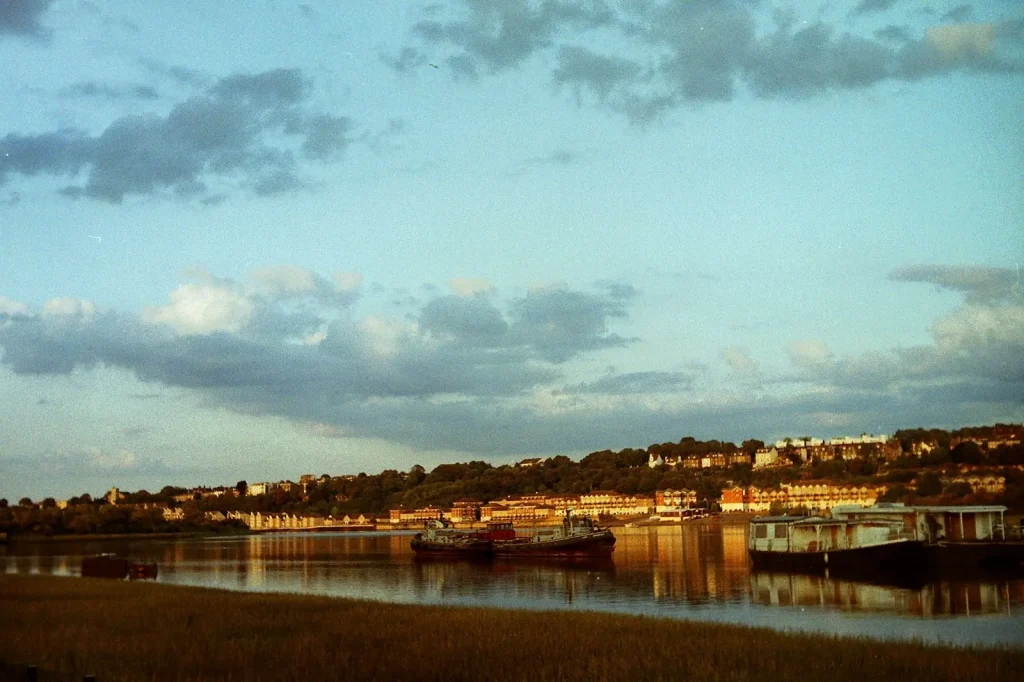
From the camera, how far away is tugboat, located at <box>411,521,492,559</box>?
117188mm

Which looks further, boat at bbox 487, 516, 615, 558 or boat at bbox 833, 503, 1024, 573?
boat at bbox 487, 516, 615, 558

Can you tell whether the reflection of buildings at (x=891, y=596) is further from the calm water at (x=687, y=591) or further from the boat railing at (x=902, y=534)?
the boat railing at (x=902, y=534)

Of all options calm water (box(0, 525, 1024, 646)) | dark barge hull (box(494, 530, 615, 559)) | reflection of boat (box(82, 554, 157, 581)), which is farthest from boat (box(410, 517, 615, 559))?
reflection of boat (box(82, 554, 157, 581))

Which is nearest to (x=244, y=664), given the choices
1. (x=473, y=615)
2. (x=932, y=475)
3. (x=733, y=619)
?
(x=473, y=615)

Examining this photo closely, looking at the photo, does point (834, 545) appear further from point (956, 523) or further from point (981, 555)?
point (981, 555)

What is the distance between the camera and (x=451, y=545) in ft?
395

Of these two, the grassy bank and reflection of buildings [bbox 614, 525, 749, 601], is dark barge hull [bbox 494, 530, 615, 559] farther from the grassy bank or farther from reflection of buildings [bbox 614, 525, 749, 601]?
the grassy bank

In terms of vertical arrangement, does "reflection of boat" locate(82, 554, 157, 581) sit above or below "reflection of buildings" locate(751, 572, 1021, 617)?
above

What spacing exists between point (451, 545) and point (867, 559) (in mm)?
59460

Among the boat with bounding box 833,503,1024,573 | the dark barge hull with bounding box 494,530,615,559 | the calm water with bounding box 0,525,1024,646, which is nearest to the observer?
the calm water with bounding box 0,525,1024,646

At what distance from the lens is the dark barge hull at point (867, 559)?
2734 inches

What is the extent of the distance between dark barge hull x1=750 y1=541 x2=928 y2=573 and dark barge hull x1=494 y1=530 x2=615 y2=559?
1339 inches

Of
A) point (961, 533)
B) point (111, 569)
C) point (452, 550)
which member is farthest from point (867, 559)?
point (452, 550)

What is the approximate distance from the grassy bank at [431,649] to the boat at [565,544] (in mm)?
68811
